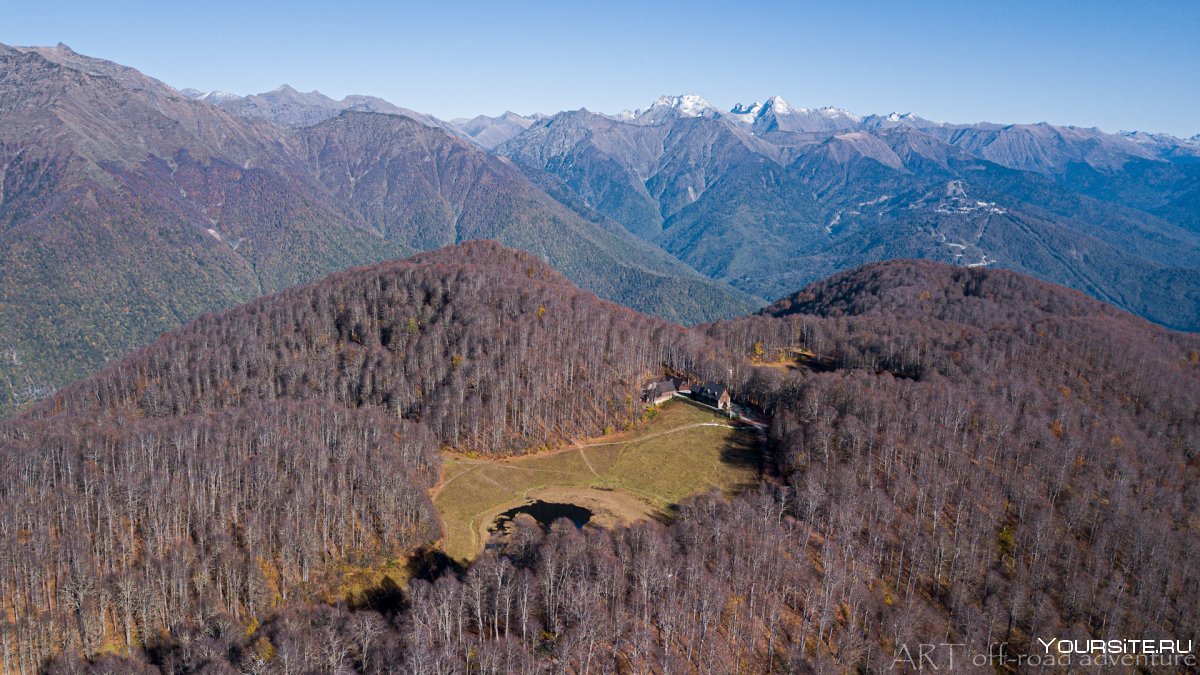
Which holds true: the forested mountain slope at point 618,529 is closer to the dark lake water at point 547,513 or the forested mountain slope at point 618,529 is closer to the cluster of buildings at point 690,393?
the cluster of buildings at point 690,393

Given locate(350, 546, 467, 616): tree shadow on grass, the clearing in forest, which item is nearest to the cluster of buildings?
the clearing in forest

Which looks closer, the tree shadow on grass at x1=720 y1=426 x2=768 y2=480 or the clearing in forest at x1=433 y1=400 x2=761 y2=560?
the clearing in forest at x1=433 y1=400 x2=761 y2=560

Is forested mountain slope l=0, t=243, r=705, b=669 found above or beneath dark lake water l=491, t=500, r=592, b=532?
above

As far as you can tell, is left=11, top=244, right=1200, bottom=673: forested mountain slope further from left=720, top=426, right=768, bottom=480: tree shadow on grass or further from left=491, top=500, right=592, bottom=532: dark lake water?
left=491, top=500, right=592, bottom=532: dark lake water

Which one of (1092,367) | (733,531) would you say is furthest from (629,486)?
(1092,367)

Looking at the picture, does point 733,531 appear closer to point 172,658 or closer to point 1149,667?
point 1149,667

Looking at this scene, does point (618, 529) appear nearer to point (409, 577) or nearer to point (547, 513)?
point (547, 513)

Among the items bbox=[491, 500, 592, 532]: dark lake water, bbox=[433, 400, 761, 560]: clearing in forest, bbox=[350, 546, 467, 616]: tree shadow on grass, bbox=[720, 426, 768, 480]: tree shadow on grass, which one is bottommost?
bbox=[350, 546, 467, 616]: tree shadow on grass
